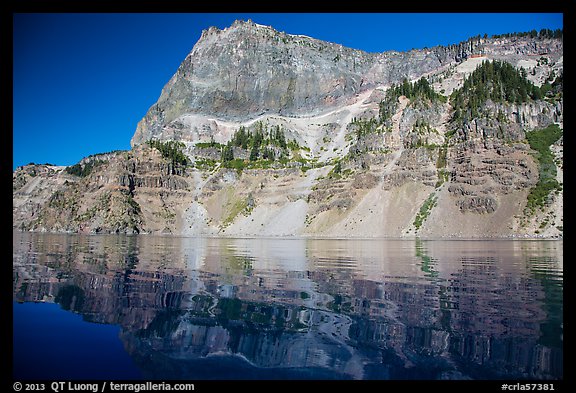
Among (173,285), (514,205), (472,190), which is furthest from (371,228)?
(173,285)

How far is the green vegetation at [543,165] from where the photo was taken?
102m

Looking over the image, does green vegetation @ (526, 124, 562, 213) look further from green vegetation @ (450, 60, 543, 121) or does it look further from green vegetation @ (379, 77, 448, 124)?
green vegetation @ (379, 77, 448, 124)

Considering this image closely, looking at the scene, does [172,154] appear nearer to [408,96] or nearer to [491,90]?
[408,96]

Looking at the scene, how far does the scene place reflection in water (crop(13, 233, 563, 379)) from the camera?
10.7 m

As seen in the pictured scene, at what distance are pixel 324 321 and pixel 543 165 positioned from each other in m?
119

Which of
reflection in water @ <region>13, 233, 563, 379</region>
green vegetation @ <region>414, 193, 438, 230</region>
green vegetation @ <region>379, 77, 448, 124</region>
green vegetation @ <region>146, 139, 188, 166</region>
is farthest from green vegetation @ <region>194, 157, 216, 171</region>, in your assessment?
reflection in water @ <region>13, 233, 563, 379</region>

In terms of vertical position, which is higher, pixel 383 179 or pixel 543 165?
pixel 543 165

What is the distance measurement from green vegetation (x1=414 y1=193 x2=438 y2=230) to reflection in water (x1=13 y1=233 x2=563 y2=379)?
8290cm

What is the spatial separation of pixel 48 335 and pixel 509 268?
30.9m

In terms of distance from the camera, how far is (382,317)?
15.6 metres

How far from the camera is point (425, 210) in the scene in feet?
366

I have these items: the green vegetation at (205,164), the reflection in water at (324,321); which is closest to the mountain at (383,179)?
the green vegetation at (205,164)

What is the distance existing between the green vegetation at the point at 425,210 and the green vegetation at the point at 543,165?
22668 millimetres

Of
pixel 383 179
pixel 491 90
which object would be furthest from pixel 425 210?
pixel 491 90
